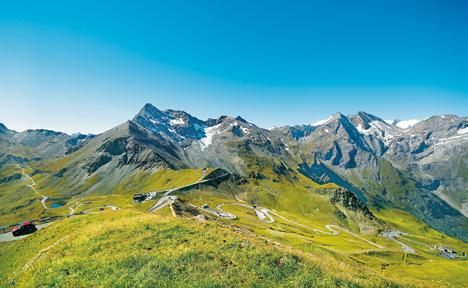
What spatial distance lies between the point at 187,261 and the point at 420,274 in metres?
100

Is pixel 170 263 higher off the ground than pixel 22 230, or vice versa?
pixel 170 263

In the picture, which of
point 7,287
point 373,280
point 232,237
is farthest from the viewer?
point 232,237

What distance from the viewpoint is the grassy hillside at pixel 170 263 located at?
80.0ft

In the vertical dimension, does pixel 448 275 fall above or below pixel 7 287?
below

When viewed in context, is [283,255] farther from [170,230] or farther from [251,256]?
[170,230]

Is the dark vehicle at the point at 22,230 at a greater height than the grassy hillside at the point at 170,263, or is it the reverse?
the grassy hillside at the point at 170,263

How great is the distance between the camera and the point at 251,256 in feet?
93.7

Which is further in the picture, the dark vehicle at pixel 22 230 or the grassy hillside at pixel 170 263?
the dark vehicle at pixel 22 230

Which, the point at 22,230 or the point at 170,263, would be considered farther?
the point at 22,230

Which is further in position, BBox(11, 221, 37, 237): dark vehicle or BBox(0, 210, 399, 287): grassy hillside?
BBox(11, 221, 37, 237): dark vehicle

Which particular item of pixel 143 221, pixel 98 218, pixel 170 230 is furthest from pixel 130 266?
pixel 98 218

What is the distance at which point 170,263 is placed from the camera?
26297mm

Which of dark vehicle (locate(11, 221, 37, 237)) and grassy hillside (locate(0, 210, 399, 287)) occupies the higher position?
grassy hillside (locate(0, 210, 399, 287))

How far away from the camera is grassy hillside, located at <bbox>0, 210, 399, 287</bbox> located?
24391 mm
